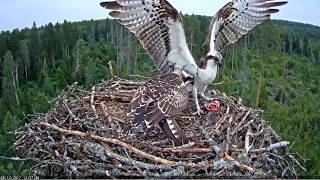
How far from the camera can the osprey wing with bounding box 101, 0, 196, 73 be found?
5824mm

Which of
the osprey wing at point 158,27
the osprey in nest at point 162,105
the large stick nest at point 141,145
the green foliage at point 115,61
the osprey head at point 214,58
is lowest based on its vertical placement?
the green foliage at point 115,61

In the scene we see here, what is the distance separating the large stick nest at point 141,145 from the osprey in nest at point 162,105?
0.12 metres

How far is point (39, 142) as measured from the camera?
5.03 metres

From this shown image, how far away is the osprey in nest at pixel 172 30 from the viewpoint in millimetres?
5871

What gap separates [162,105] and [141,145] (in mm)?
526

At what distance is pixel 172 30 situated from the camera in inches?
234

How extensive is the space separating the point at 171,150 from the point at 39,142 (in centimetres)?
126

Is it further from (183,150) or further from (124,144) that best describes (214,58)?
(124,144)

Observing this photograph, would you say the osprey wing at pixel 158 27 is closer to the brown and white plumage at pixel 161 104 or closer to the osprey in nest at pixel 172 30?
the osprey in nest at pixel 172 30

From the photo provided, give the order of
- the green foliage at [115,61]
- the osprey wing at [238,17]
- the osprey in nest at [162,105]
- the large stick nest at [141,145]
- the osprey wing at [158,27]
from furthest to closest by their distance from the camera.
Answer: the green foliage at [115,61] < the osprey wing at [238,17] < the osprey wing at [158,27] < the osprey in nest at [162,105] < the large stick nest at [141,145]

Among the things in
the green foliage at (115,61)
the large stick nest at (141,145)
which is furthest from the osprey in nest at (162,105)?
the green foliage at (115,61)

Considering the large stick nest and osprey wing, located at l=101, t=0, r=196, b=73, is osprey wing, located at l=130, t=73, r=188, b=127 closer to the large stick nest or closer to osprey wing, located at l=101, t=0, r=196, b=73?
the large stick nest

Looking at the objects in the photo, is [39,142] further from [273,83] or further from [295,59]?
[295,59]

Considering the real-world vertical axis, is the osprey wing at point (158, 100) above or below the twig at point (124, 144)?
above
